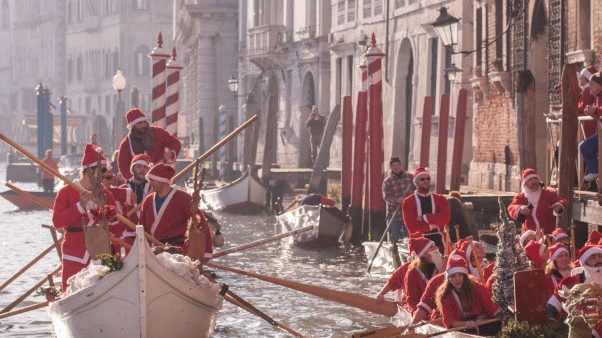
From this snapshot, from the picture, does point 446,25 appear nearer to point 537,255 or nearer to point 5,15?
point 537,255

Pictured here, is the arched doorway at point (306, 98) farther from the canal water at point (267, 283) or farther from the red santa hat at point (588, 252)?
the red santa hat at point (588, 252)

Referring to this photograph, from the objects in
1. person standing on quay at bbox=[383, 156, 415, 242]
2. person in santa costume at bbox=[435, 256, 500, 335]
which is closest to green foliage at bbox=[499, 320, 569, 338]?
person in santa costume at bbox=[435, 256, 500, 335]

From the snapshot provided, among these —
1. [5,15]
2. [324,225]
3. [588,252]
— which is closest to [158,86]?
[324,225]

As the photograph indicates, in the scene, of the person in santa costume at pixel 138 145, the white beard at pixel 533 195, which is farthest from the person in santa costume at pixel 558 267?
the person in santa costume at pixel 138 145

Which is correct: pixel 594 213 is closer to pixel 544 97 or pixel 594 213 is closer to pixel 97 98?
pixel 544 97

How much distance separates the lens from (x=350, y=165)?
22359 mm

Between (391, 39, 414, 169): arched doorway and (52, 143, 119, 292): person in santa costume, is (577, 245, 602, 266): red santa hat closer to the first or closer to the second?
(52, 143, 119, 292): person in santa costume

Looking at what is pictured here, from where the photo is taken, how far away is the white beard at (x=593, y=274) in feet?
31.1

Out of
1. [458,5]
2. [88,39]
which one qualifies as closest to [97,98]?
[88,39]

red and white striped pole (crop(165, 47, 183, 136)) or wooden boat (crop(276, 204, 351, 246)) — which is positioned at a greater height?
red and white striped pole (crop(165, 47, 183, 136))

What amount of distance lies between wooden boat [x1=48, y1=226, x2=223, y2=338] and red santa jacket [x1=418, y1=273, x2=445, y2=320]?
1.67 m

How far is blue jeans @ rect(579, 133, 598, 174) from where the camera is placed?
1294 cm

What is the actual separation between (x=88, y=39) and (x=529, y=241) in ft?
260

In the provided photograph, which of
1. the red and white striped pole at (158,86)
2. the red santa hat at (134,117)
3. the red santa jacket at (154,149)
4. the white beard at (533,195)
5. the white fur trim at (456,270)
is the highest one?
the red and white striped pole at (158,86)
